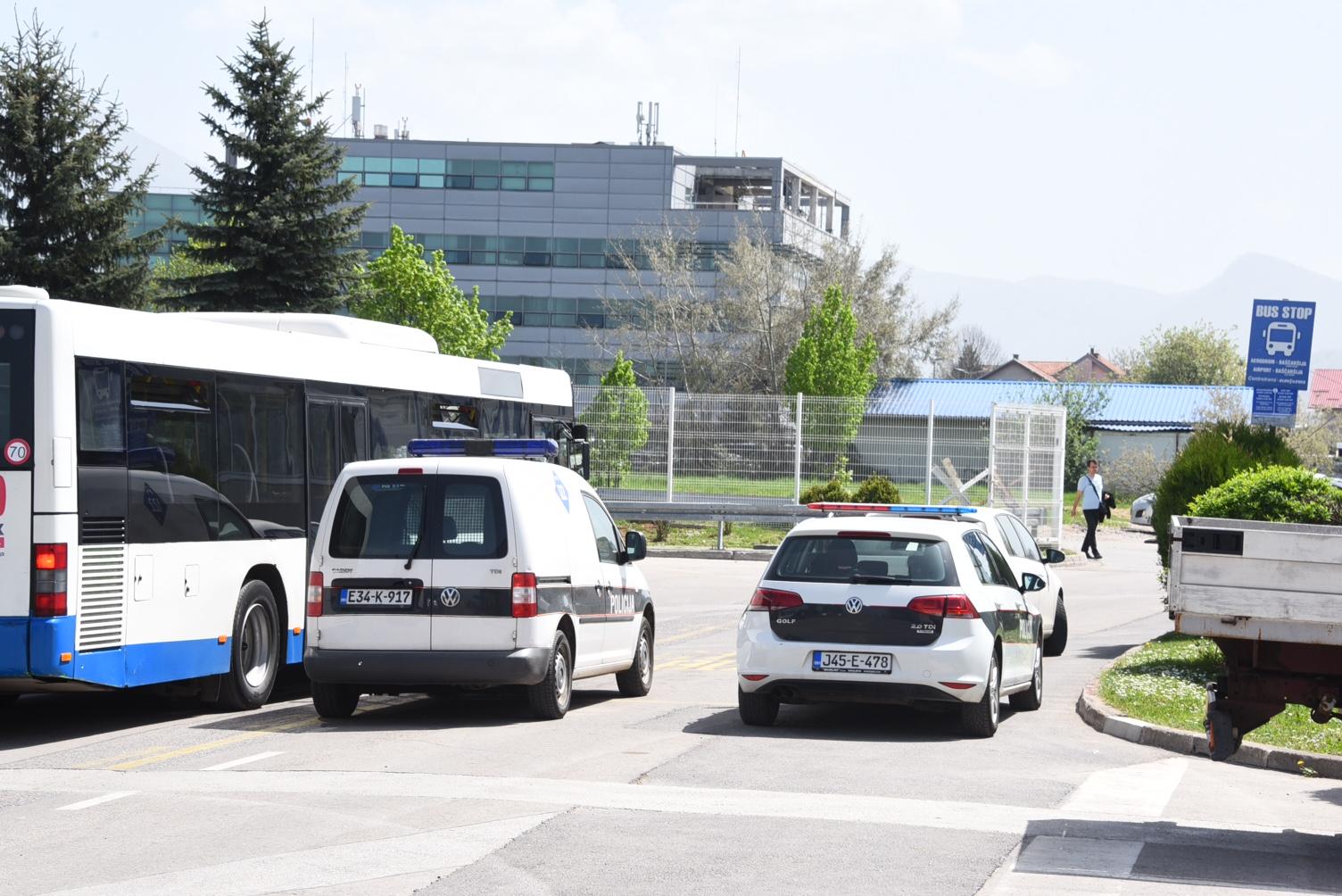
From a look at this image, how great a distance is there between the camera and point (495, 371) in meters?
20.5

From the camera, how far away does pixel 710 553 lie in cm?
3559

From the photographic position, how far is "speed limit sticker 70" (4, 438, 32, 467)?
11711 millimetres

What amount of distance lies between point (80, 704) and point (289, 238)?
26378 millimetres

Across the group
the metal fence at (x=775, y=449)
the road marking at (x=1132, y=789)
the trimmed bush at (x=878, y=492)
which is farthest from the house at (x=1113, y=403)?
the road marking at (x=1132, y=789)

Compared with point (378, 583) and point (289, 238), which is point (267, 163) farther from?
point (378, 583)

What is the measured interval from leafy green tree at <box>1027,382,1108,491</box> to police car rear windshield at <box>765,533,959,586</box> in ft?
168

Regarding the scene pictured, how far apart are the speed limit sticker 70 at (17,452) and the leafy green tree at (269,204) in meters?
28.9

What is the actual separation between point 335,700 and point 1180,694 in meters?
6.80

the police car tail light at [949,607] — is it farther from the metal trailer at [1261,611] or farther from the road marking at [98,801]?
the road marking at [98,801]

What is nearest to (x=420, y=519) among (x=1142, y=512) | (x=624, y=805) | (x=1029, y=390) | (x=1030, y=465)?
(x=624, y=805)

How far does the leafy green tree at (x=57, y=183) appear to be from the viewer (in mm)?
35156

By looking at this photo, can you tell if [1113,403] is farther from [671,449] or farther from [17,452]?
[17,452]

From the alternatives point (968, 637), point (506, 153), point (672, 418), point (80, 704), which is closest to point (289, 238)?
point (672, 418)

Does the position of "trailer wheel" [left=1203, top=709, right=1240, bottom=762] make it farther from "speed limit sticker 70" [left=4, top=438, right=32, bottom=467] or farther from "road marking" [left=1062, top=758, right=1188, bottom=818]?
"speed limit sticker 70" [left=4, top=438, right=32, bottom=467]
